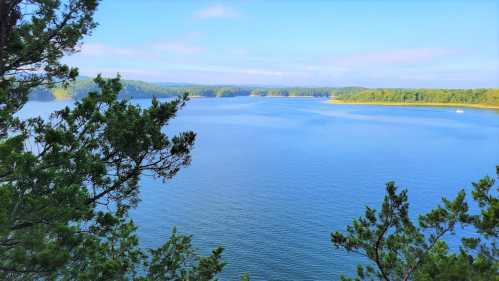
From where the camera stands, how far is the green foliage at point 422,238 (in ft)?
31.2

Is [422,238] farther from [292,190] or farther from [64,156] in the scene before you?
[292,190]

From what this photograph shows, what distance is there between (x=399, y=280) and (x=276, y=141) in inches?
2472

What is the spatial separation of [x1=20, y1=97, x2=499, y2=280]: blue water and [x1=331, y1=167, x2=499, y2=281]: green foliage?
1439 centimetres

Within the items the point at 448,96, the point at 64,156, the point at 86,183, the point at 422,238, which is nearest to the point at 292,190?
the point at 422,238

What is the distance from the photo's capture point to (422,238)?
10.5 metres

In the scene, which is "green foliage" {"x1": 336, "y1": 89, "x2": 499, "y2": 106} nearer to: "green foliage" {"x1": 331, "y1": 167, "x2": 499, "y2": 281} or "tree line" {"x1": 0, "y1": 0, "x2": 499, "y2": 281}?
"green foliage" {"x1": 331, "y1": 167, "x2": 499, "y2": 281}

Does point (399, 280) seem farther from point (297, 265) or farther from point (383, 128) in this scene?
point (383, 128)

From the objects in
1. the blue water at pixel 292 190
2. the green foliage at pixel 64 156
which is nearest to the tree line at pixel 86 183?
the green foliage at pixel 64 156

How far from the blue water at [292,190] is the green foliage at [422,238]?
14.4m

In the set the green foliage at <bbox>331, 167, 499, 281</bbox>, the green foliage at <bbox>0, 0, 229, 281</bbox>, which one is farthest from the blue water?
the green foliage at <bbox>0, 0, 229, 281</bbox>

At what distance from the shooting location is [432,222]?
10430 mm

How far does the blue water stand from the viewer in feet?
88.6

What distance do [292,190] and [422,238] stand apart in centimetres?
3018

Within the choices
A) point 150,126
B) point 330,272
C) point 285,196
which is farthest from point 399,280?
→ point 285,196
